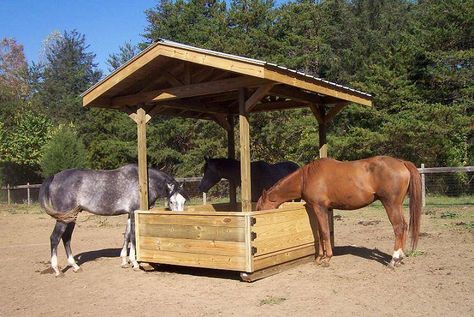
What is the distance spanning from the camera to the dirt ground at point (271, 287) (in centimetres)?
503

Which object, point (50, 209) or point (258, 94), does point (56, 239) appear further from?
point (258, 94)

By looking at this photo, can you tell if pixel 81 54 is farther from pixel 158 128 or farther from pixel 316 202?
pixel 316 202

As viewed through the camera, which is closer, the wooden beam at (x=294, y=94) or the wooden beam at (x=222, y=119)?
the wooden beam at (x=294, y=94)

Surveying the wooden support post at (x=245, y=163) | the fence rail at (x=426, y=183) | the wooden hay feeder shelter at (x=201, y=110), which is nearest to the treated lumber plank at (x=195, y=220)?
the wooden hay feeder shelter at (x=201, y=110)

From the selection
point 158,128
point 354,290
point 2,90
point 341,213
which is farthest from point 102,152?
point 354,290

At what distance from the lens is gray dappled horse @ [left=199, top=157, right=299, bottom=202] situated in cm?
884

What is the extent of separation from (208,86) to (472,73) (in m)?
16.2

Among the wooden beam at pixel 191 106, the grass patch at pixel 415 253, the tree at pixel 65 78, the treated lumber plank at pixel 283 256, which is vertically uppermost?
the tree at pixel 65 78

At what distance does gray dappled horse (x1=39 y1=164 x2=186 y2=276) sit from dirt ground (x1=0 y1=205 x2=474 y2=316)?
2.09 ft

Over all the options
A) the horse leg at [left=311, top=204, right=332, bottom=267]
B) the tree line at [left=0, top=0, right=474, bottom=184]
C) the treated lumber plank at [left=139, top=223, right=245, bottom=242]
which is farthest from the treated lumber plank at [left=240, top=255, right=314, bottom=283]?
the tree line at [left=0, top=0, right=474, bottom=184]

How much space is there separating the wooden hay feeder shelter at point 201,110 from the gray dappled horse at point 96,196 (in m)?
0.43

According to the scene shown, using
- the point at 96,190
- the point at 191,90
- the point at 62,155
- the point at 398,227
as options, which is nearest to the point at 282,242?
the point at 398,227

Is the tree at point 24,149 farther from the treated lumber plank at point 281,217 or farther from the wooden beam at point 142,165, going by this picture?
the treated lumber plank at point 281,217

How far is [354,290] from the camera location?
18.4ft
